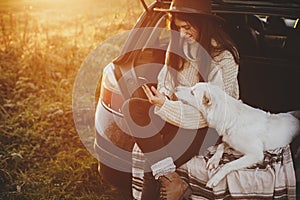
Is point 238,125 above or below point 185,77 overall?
below

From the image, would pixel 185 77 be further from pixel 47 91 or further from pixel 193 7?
pixel 47 91

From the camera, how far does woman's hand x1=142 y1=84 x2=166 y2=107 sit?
3.05 m

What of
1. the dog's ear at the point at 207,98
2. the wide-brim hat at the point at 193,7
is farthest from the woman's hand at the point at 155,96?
the wide-brim hat at the point at 193,7

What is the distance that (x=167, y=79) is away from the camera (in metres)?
3.14

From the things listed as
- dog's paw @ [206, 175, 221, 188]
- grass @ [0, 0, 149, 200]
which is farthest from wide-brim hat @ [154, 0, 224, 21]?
grass @ [0, 0, 149, 200]

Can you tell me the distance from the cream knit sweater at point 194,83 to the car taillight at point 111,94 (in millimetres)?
400

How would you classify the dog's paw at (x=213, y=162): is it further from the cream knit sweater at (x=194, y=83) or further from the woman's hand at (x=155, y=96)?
the woman's hand at (x=155, y=96)

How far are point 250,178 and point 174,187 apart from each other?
506 mm

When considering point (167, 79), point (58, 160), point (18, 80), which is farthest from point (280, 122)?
point (18, 80)

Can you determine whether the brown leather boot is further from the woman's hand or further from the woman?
the woman's hand

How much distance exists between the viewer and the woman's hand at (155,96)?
10.00ft

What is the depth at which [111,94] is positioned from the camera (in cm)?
342

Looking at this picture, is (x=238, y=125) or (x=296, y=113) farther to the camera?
(x=296, y=113)

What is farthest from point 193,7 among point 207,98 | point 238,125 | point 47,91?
point 47,91
